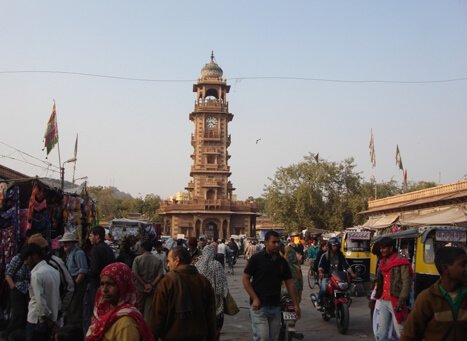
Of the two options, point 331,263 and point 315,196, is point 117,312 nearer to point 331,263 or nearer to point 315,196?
point 331,263

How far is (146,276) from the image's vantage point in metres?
8.30

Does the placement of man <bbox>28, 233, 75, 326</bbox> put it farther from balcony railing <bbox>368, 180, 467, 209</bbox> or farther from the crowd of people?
balcony railing <bbox>368, 180, 467, 209</bbox>

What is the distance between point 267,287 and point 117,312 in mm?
3391

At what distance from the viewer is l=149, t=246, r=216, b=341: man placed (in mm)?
4520

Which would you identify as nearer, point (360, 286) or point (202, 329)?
point (202, 329)

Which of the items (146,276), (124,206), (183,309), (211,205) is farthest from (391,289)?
(124,206)

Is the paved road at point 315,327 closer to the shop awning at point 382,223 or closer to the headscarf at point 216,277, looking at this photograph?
the headscarf at point 216,277

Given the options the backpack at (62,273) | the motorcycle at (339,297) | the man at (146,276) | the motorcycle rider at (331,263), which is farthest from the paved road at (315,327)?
the backpack at (62,273)

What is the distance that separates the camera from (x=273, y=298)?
6.59 m

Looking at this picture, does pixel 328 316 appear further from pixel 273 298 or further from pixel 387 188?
pixel 387 188

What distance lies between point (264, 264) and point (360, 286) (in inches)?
409

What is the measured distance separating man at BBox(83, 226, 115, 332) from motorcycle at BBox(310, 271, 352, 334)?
13.1ft

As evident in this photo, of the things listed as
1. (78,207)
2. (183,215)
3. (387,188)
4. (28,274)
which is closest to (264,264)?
(28,274)

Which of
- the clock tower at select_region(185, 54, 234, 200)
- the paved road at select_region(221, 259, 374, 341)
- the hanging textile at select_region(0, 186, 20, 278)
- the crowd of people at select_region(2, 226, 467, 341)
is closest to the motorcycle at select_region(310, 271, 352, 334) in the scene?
the paved road at select_region(221, 259, 374, 341)
